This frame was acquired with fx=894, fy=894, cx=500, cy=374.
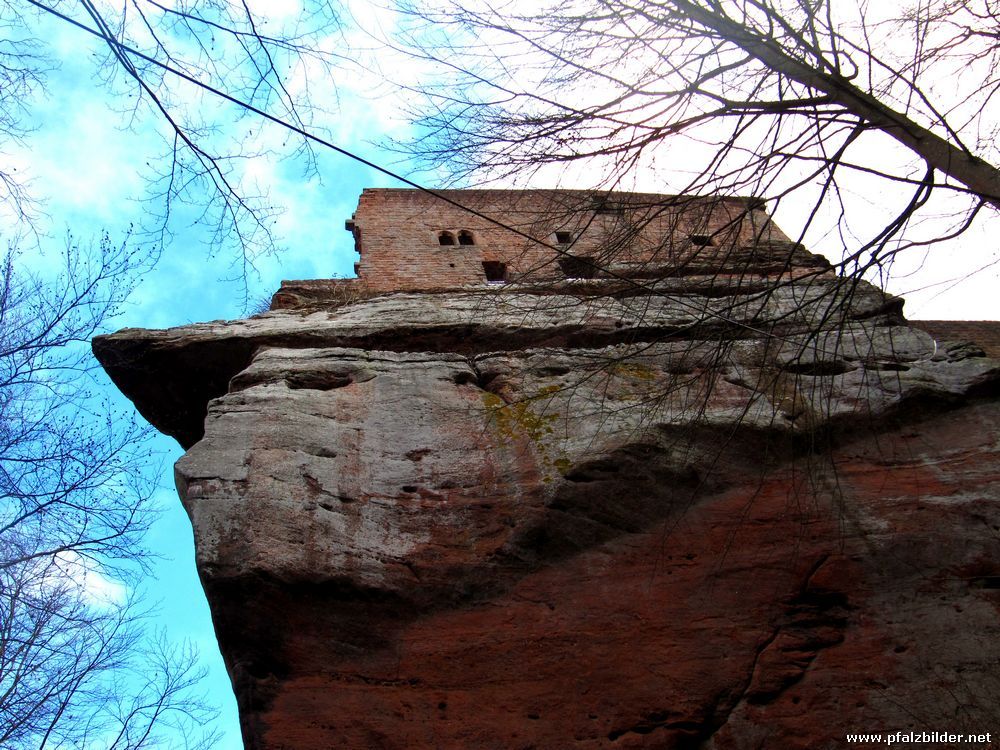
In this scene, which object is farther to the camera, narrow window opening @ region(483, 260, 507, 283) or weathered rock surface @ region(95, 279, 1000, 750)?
Result: narrow window opening @ region(483, 260, 507, 283)

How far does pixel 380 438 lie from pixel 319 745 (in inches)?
72.6

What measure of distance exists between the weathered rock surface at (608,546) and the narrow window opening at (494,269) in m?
4.44

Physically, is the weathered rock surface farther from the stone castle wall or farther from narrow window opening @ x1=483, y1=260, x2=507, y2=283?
narrow window opening @ x1=483, y1=260, x2=507, y2=283

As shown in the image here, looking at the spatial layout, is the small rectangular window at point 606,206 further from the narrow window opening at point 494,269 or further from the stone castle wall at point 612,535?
the narrow window opening at point 494,269

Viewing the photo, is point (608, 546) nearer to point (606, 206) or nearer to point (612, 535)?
point (612, 535)

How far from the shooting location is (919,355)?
19.8ft

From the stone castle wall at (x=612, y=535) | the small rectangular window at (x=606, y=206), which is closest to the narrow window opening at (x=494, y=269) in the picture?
the stone castle wall at (x=612, y=535)

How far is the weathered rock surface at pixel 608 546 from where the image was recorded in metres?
4.27

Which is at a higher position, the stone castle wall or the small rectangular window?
the small rectangular window

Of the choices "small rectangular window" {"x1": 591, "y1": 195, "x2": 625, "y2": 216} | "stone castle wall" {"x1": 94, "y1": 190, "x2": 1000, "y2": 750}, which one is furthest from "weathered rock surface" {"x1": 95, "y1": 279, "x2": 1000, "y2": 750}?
"small rectangular window" {"x1": 591, "y1": 195, "x2": 625, "y2": 216}

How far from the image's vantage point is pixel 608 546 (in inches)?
195

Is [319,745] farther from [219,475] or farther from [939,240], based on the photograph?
[939,240]

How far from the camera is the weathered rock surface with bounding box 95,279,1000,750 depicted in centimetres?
427

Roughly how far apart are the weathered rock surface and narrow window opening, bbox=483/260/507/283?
14.6ft
